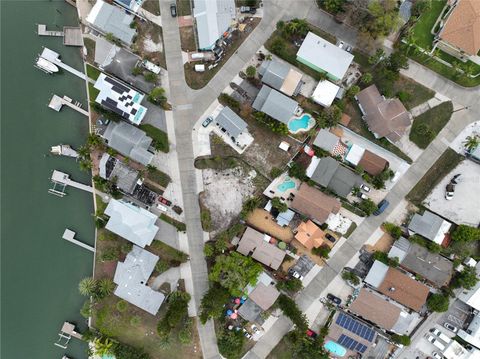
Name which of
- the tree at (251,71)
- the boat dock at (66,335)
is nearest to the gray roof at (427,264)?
the tree at (251,71)

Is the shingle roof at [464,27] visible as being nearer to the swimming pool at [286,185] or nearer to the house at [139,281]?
the swimming pool at [286,185]

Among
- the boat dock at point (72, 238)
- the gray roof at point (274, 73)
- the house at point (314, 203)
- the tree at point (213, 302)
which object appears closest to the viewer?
the tree at point (213, 302)

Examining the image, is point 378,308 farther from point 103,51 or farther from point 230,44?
point 103,51

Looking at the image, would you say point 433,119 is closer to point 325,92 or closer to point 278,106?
point 325,92

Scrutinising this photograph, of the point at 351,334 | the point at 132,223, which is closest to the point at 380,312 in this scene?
the point at 351,334

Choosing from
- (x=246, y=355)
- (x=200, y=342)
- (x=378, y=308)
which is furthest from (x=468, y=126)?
(x=200, y=342)

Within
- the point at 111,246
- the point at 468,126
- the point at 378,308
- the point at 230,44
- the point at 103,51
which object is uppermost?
the point at 468,126
